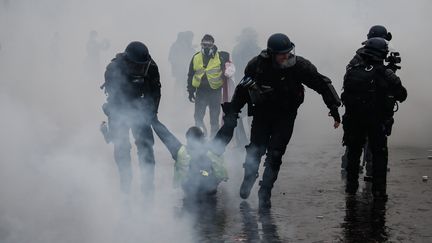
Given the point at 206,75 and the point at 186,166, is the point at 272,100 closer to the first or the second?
the point at 186,166

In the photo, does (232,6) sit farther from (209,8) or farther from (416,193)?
(416,193)

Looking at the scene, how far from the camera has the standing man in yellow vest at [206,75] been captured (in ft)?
38.1

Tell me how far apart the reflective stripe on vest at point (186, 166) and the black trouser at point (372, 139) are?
1.33m

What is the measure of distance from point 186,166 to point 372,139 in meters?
1.91

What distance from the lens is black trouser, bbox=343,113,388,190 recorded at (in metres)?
7.61

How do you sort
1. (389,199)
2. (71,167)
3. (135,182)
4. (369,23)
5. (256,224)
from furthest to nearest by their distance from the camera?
(369,23) → (71,167) → (135,182) → (389,199) → (256,224)

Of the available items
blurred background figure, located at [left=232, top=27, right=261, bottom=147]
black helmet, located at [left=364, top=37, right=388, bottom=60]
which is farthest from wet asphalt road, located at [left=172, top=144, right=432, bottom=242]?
blurred background figure, located at [left=232, top=27, right=261, bottom=147]

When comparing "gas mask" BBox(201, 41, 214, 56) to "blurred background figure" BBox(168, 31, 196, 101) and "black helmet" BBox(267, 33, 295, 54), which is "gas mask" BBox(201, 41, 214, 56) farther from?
"blurred background figure" BBox(168, 31, 196, 101)

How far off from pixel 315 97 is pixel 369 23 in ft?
14.4

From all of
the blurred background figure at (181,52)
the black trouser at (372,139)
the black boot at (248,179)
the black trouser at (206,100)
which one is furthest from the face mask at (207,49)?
the blurred background figure at (181,52)

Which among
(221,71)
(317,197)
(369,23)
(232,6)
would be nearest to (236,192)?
(317,197)

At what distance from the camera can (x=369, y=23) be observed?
2198 centimetres

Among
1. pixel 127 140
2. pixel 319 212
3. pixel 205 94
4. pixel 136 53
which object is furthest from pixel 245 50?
pixel 319 212

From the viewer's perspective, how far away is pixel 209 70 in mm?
11617
